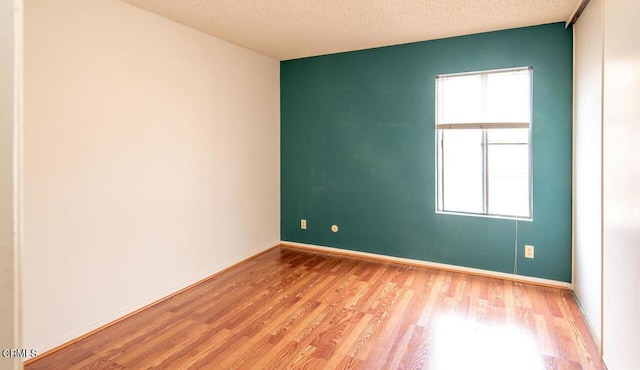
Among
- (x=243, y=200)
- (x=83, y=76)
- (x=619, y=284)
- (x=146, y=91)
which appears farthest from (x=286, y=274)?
(x=619, y=284)

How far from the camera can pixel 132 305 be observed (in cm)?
288

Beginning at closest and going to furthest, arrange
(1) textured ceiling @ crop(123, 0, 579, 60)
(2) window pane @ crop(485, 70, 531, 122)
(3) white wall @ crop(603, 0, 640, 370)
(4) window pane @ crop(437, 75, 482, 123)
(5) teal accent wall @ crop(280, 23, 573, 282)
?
(3) white wall @ crop(603, 0, 640, 370) → (1) textured ceiling @ crop(123, 0, 579, 60) → (5) teal accent wall @ crop(280, 23, 573, 282) → (2) window pane @ crop(485, 70, 531, 122) → (4) window pane @ crop(437, 75, 482, 123)

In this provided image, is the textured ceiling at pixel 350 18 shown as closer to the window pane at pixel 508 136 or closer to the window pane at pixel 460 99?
the window pane at pixel 460 99

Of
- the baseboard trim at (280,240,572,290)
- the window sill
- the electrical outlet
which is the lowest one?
the baseboard trim at (280,240,572,290)

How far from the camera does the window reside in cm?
346

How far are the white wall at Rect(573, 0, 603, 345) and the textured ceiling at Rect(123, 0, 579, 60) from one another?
420 mm

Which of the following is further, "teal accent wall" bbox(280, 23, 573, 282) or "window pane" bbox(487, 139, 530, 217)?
"window pane" bbox(487, 139, 530, 217)

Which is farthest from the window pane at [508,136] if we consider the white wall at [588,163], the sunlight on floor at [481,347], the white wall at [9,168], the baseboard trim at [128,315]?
the white wall at [9,168]

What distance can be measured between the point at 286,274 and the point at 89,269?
5.92 feet

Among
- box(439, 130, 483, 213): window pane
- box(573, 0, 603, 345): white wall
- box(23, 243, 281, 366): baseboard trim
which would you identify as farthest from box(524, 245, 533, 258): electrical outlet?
box(23, 243, 281, 366): baseboard trim

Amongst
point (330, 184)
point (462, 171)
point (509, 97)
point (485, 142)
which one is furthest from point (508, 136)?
point (330, 184)

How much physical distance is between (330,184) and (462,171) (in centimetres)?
158

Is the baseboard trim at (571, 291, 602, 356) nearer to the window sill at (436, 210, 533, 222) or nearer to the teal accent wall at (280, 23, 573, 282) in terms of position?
the teal accent wall at (280, 23, 573, 282)

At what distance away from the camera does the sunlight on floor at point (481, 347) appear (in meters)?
2.17
